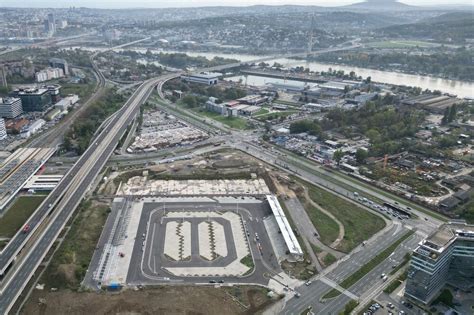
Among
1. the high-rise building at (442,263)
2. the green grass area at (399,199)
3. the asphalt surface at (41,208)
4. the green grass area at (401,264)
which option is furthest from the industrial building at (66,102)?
the high-rise building at (442,263)

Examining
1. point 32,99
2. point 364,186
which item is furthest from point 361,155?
point 32,99

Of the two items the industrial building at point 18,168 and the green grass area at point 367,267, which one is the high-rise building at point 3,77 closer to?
the industrial building at point 18,168

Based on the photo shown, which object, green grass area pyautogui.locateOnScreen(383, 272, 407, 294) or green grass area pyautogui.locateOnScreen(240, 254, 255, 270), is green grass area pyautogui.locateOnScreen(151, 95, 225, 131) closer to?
green grass area pyautogui.locateOnScreen(240, 254, 255, 270)

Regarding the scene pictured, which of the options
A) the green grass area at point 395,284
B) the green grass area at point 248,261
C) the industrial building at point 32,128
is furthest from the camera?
the industrial building at point 32,128

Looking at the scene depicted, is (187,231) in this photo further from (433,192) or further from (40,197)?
(433,192)

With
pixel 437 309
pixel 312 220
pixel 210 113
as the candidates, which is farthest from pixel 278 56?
pixel 437 309

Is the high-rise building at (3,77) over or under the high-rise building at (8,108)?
over

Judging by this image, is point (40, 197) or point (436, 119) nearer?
point (40, 197)
